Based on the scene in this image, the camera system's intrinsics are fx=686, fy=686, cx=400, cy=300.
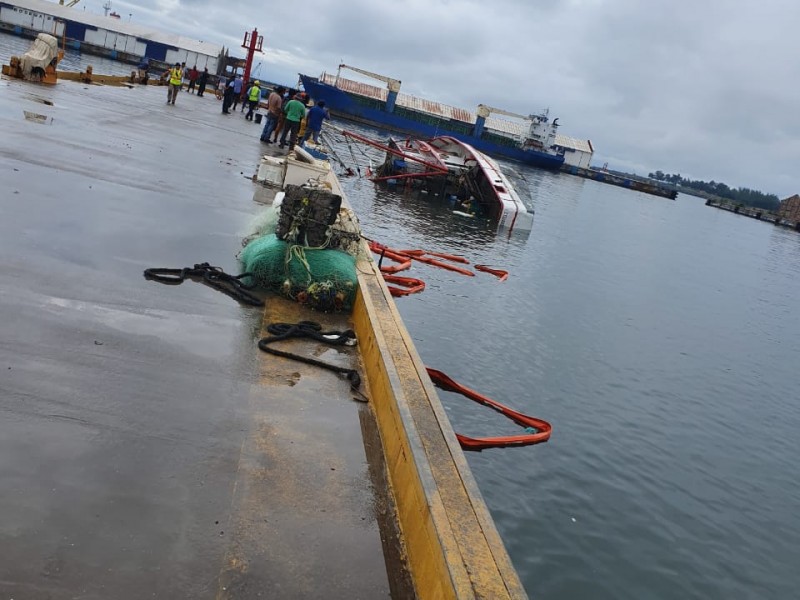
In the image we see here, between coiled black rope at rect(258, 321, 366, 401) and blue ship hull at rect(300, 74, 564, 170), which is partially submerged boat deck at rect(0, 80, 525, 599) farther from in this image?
blue ship hull at rect(300, 74, 564, 170)

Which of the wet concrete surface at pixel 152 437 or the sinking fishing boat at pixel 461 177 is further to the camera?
the sinking fishing boat at pixel 461 177

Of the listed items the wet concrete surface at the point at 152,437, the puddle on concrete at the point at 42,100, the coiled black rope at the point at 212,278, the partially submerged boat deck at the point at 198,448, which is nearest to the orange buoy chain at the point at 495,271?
the partially submerged boat deck at the point at 198,448

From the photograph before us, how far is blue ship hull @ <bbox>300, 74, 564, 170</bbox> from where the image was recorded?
79.5 metres

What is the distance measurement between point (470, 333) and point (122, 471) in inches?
304

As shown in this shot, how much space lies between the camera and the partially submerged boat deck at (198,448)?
123 inches

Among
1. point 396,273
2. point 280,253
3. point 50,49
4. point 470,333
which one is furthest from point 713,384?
point 50,49

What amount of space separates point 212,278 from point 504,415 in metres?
3.68

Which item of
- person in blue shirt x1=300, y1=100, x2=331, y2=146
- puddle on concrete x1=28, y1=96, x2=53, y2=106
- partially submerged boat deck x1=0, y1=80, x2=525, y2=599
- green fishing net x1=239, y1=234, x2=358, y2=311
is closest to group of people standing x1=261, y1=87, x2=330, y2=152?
person in blue shirt x1=300, y1=100, x2=331, y2=146

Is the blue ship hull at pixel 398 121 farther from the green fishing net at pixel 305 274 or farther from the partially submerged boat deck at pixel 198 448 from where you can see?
the partially submerged boat deck at pixel 198 448

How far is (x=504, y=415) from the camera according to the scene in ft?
26.5

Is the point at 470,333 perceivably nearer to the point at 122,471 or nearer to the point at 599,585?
the point at 599,585

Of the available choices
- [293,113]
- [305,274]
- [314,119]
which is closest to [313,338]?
[305,274]

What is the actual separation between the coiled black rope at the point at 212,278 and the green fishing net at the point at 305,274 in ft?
0.71

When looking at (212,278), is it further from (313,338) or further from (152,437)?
(152,437)
